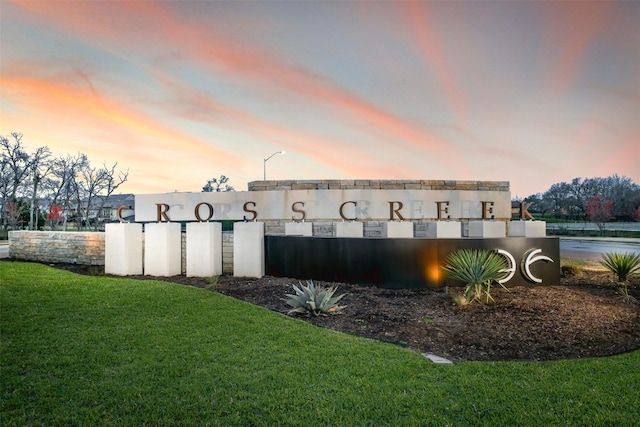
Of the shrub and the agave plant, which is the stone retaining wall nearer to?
the shrub

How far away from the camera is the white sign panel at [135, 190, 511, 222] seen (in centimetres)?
1199

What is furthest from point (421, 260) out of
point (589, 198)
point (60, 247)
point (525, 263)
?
point (589, 198)

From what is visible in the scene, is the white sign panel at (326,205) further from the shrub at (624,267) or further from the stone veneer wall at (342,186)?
the shrub at (624,267)

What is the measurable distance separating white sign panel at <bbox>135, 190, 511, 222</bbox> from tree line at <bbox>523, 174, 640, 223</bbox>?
50.7 metres

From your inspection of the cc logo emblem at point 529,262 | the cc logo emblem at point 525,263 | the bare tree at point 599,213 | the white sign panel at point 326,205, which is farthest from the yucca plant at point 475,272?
the bare tree at point 599,213

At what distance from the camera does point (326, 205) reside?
12070mm

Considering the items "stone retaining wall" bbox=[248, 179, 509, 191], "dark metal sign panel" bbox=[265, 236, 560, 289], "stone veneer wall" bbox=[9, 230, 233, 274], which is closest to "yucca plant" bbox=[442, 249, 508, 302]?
"dark metal sign panel" bbox=[265, 236, 560, 289]

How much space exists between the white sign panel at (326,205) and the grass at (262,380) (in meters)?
5.92

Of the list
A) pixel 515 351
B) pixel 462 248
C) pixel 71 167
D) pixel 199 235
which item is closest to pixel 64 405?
pixel 515 351

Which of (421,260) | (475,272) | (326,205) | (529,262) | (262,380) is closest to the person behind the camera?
(262,380)

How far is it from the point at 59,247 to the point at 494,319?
15.9m

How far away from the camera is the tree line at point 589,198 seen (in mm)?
57594

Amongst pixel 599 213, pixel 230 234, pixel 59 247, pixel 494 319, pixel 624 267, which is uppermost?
pixel 599 213

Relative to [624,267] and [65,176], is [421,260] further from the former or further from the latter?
[65,176]
